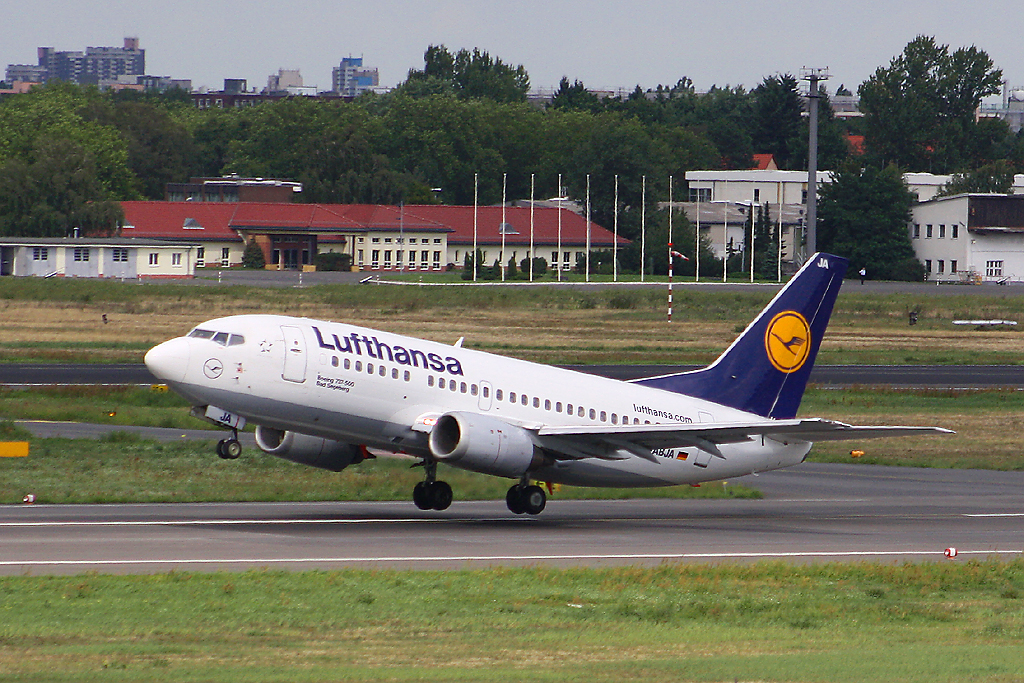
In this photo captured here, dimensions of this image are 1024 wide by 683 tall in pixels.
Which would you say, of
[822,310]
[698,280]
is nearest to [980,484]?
[822,310]

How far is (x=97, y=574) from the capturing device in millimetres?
22766

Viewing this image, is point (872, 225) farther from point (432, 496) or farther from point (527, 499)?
point (432, 496)

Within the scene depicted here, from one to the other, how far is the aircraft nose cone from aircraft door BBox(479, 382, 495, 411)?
6967 millimetres

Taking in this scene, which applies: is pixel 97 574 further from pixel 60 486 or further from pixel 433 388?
pixel 60 486

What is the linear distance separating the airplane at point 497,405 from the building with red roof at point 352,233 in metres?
120

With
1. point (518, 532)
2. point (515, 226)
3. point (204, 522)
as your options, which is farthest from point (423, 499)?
point (515, 226)

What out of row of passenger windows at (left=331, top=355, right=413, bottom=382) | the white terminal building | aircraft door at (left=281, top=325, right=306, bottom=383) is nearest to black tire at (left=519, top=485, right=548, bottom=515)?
row of passenger windows at (left=331, top=355, right=413, bottom=382)

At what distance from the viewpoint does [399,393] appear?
30.4 meters

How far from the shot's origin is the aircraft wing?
30781 mm

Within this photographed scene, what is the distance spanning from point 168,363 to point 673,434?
1131 cm

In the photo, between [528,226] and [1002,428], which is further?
[528,226]

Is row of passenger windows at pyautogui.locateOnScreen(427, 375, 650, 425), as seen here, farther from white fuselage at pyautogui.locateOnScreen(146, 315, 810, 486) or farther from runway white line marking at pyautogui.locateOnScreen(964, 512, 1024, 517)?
runway white line marking at pyautogui.locateOnScreen(964, 512, 1024, 517)

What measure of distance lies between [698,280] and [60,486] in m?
115

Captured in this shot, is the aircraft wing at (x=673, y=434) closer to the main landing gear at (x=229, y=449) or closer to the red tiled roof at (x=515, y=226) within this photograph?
the main landing gear at (x=229, y=449)
